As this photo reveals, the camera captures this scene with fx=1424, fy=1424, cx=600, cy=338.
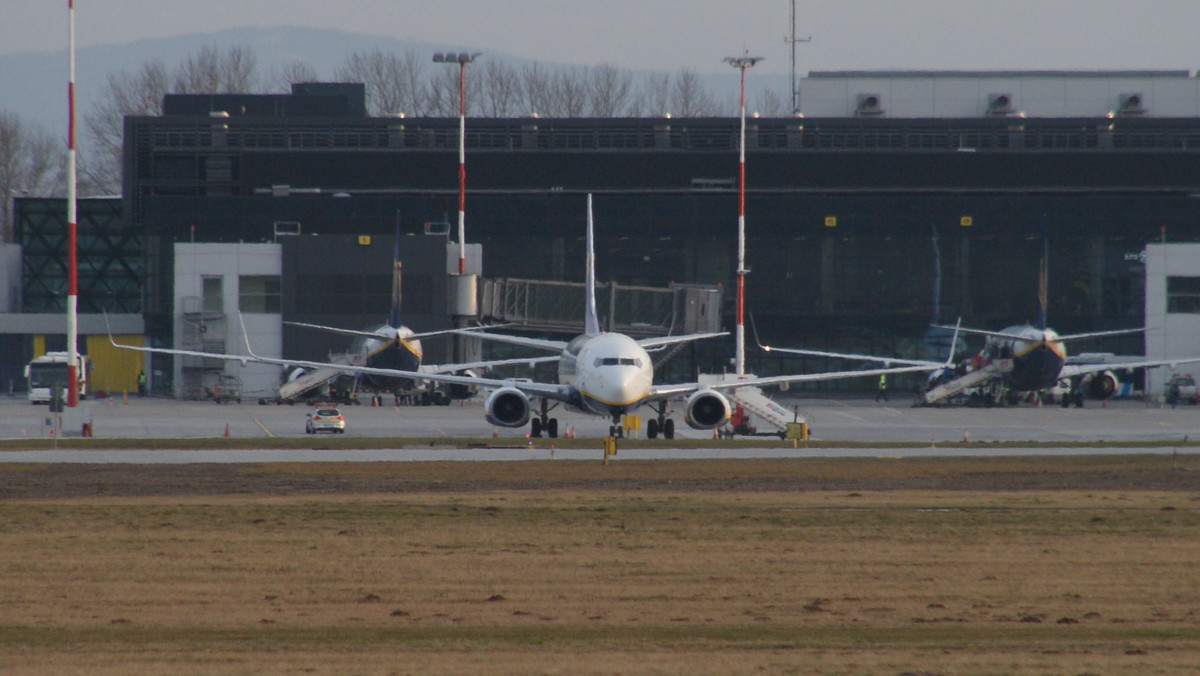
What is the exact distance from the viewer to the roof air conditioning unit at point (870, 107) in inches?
4496

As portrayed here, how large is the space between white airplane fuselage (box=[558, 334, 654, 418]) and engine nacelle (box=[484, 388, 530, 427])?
2.16 metres

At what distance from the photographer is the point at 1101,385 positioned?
92.6 metres

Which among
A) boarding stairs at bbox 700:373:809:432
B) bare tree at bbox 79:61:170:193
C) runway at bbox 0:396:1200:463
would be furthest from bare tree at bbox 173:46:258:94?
boarding stairs at bbox 700:373:809:432

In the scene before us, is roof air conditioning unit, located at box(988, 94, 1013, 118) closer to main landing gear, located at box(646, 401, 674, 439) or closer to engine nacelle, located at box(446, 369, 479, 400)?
engine nacelle, located at box(446, 369, 479, 400)

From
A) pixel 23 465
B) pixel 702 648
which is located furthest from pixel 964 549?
pixel 23 465

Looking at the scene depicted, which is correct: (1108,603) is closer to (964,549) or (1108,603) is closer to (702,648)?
(964,549)

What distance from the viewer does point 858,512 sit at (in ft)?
101

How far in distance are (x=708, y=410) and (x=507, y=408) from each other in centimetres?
789

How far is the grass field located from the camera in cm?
1708

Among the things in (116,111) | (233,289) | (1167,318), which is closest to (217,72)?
(116,111)

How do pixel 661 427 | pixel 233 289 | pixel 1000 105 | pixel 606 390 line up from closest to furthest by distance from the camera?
pixel 606 390, pixel 661 427, pixel 233 289, pixel 1000 105

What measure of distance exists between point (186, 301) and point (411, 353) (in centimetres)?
2352

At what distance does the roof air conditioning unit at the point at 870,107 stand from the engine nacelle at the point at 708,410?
209ft

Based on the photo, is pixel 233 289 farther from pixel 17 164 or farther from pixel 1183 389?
pixel 17 164
